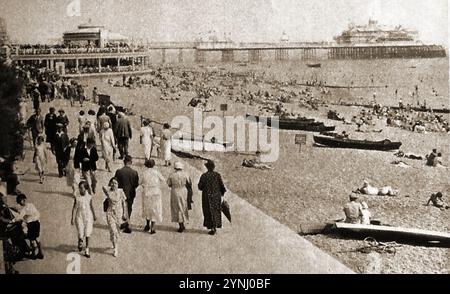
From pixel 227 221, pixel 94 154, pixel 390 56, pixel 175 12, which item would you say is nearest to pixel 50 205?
pixel 94 154

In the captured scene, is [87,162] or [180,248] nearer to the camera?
[180,248]

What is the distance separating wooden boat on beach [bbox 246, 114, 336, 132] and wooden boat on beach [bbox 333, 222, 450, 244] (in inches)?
153

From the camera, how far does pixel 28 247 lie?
231 inches

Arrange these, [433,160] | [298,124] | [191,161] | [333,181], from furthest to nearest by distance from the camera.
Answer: [298,124] → [433,160] → [333,181] → [191,161]

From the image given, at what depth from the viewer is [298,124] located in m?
11.8

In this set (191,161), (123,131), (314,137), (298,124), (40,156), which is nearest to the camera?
(40,156)

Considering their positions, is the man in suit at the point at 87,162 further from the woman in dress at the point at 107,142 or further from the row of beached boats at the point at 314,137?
the row of beached boats at the point at 314,137

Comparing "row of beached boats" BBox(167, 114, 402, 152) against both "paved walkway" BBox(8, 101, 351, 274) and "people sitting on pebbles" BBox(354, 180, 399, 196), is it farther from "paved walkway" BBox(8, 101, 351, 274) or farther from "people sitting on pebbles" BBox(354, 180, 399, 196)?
"paved walkway" BBox(8, 101, 351, 274)

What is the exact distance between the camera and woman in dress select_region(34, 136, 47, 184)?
22.8ft

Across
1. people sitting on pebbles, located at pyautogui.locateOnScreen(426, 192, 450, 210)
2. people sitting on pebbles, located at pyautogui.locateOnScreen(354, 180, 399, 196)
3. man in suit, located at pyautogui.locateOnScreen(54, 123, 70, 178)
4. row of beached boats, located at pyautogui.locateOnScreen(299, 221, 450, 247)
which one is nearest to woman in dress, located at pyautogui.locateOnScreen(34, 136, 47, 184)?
man in suit, located at pyautogui.locateOnScreen(54, 123, 70, 178)

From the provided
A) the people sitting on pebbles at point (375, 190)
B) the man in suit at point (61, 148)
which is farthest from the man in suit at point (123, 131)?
the people sitting on pebbles at point (375, 190)

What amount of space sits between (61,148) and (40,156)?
10.3 inches

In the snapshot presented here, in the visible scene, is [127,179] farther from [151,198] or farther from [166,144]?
[166,144]

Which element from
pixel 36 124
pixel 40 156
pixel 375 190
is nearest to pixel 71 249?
pixel 40 156
